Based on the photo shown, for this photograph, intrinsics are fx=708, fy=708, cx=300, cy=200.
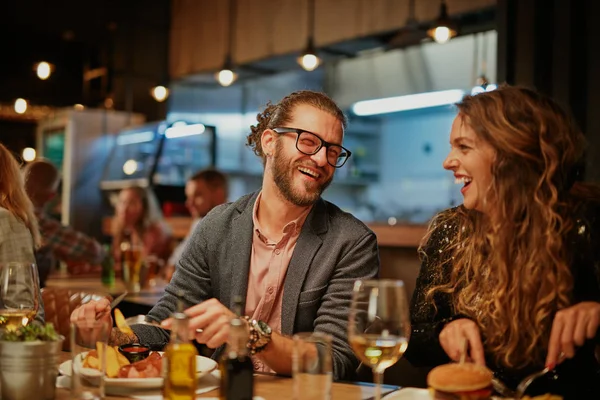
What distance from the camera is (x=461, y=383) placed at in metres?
1.26

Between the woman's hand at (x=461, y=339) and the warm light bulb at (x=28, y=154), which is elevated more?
the warm light bulb at (x=28, y=154)

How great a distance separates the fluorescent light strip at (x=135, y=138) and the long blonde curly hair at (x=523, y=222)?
6.26 meters

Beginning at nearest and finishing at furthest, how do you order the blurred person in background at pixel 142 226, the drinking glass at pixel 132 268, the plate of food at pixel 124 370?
the plate of food at pixel 124 370, the drinking glass at pixel 132 268, the blurred person in background at pixel 142 226

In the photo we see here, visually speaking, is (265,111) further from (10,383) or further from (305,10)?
(305,10)

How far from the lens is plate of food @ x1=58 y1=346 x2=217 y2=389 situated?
1.45 meters

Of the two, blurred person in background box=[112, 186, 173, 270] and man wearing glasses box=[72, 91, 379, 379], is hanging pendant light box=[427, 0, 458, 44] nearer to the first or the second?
blurred person in background box=[112, 186, 173, 270]

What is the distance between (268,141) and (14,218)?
0.91m

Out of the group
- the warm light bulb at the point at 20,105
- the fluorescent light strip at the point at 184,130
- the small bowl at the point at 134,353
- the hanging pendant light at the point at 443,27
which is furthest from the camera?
the warm light bulb at the point at 20,105

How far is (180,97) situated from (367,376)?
6784 mm

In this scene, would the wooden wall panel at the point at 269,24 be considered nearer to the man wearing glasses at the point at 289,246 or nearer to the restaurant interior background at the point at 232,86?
the restaurant interior background at the point at 232,86

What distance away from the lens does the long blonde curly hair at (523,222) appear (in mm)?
1722

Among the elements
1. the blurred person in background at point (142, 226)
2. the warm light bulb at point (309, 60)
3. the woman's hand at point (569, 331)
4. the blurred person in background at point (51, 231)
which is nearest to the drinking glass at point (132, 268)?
Answer: the blurred person in background at point (51, 231)

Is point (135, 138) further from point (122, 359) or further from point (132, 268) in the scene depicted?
point (122, 359)

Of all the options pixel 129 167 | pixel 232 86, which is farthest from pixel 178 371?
pixel 232 86
